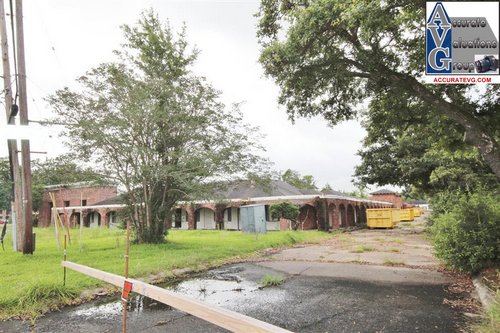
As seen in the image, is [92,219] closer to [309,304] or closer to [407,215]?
[407,215]

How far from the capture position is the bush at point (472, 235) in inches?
270

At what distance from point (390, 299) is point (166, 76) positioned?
12309 mm

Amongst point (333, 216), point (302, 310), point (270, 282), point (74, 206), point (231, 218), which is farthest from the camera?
point (74, 206)

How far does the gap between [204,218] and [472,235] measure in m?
27.0

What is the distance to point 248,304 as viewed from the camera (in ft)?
19.9

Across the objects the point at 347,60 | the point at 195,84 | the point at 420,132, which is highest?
the point at 195,84

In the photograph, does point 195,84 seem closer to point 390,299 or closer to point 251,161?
point 251,161

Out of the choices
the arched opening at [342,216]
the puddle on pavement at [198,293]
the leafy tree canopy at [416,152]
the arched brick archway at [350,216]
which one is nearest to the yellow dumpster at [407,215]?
the arched brick archway at [350,216]

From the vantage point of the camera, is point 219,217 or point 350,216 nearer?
point 219,217

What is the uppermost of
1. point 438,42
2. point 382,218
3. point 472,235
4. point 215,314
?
point 438,42

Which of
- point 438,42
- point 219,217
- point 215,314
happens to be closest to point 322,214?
point 219,217

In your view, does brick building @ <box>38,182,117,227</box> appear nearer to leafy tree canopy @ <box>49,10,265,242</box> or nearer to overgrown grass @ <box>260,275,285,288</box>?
leafy tree canopy @ <box>49,10,265,242</box>

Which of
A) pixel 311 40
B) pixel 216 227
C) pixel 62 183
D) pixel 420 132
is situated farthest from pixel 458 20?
pixel 216 227

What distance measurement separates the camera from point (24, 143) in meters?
10.9
